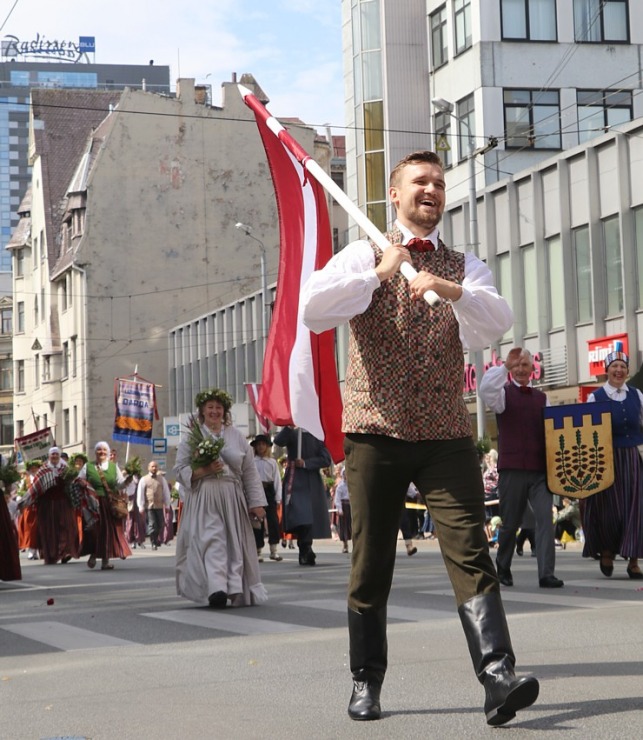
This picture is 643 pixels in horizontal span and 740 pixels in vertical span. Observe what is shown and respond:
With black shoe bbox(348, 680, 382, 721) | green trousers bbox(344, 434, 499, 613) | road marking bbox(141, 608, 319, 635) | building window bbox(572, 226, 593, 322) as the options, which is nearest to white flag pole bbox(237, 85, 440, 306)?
green trousers bbox(344, 434, 499, 613)

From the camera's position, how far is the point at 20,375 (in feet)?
289

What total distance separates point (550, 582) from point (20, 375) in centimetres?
7791

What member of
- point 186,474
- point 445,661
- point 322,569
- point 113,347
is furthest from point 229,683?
point 113,347

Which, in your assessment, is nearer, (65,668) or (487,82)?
(65,668)

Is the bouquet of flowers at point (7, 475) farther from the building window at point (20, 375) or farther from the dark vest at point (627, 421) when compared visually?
the building window at point (20, 375)

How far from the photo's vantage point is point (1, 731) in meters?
6.14

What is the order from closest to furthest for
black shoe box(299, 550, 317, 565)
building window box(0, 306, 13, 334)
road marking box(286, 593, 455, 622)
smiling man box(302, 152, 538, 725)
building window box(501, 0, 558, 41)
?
smiling man box(302, 152, 538, 725) < road marking box(286, 593, 455, 622) < black shoe box(299, 550, 317, 565) < building window box(501, 0, 558, 41) < building window box(0, 306, 13, 334)

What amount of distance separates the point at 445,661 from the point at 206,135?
6299 centimetres

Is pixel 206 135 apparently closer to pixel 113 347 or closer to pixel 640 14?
pixel 113 347

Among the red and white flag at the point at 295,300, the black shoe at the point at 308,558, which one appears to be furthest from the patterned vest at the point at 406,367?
the black shoe at the point at 308,558

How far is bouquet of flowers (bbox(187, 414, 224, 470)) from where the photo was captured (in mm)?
12414

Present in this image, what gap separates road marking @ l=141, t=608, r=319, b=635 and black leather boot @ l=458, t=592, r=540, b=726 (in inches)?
166

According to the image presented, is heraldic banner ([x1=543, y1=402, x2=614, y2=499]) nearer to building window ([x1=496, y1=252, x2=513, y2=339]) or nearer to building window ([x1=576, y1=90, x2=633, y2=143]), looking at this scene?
building window ([x1=496, y1=252, x2=513, y2=339])

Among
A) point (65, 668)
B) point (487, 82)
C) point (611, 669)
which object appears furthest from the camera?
point (487, 82)
